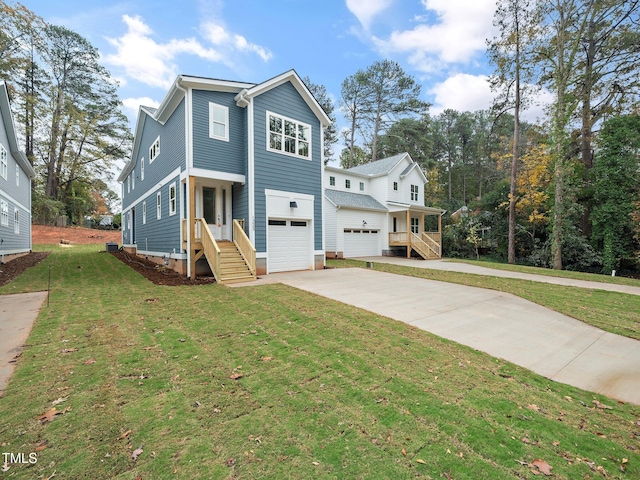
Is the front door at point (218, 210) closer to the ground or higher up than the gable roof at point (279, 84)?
closer to the ground

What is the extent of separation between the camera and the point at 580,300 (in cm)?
791

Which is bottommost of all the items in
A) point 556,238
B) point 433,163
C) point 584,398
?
point 584,398

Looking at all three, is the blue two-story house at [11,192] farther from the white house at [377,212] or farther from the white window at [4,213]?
the white house at [377,212]

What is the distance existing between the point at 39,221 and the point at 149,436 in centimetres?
3566

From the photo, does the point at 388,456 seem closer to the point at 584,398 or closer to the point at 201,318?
the point at 584,398

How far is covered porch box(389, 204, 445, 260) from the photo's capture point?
20703 mm

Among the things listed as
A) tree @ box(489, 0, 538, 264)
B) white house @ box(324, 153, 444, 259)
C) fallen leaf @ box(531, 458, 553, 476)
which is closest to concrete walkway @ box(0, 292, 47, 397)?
fallen leaf @ box(531, 458, 553, 476)

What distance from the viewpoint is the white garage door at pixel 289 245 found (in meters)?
11.8

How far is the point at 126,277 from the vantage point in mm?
10070

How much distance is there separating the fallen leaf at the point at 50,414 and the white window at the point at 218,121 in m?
9.79

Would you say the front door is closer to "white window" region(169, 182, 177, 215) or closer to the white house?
"white window" region(169, 182, 177, 215)

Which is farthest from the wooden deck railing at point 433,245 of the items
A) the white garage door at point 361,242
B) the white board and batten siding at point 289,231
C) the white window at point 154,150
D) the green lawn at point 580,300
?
the white window at point 154,150

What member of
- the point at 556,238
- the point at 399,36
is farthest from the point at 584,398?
the point at 399,36

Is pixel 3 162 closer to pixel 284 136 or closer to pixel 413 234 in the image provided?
pixel 284 136
